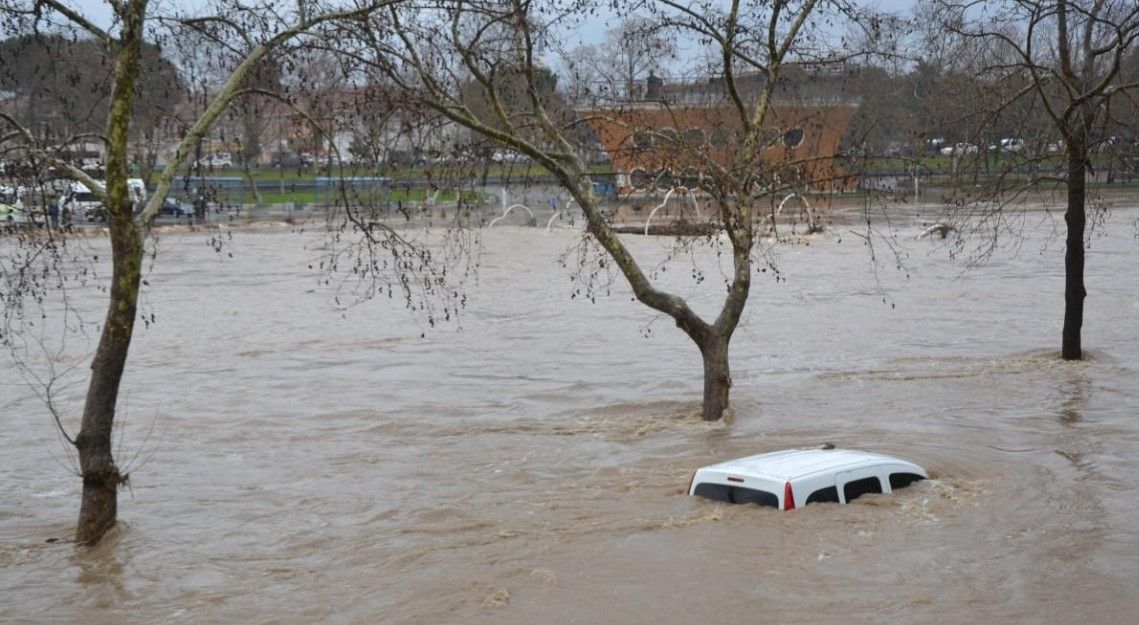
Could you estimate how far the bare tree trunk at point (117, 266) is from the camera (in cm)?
1000

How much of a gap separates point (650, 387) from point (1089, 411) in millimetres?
5927

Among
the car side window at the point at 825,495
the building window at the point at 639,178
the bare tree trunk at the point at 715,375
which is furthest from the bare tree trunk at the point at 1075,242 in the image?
the car side window at the point at 825,495

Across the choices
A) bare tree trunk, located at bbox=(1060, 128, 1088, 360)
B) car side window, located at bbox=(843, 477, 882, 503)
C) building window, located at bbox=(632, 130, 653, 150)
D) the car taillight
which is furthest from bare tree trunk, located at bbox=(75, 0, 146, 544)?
bare tree trunk, located at bbox=(1060, 128, 1088, 360)

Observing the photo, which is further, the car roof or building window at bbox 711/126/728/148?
building window at bbox 711/126/728/148

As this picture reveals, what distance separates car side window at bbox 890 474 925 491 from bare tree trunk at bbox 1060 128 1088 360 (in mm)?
7266

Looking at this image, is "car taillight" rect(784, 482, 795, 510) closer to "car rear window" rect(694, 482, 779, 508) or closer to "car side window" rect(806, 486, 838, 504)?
"car rear window" rect(694, 482, 779, 508)

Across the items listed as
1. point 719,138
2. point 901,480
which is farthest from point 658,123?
point 901,480

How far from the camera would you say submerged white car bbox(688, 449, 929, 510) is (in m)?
10.9

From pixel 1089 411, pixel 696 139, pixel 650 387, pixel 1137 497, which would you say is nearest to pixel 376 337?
pixel 650 387

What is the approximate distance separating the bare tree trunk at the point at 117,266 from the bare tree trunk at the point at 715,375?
23.1 feet

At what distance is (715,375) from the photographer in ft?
51.7

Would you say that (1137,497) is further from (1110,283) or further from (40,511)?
(1110,283)

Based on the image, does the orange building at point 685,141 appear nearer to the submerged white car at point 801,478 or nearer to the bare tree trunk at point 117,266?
the submerged white car at point 801,478

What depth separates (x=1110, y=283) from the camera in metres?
31.7
